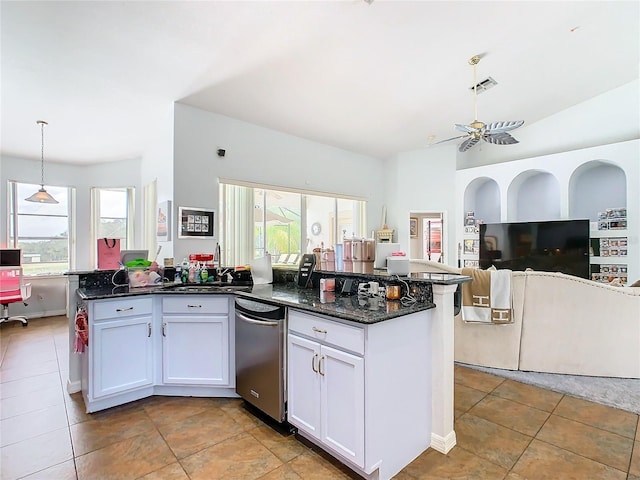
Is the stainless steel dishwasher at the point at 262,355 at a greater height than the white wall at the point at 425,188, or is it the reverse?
the white wall at the point at 425,188

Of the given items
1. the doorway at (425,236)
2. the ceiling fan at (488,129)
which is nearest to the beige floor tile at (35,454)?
the ceiling fan at (488,129)

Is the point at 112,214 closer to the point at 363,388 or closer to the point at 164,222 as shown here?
the point at 164,222

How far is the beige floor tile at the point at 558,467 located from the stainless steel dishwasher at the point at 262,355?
1.49m

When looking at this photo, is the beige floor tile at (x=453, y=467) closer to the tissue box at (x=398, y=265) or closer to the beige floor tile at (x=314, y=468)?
the beige floor tile at (x=314, y=468)

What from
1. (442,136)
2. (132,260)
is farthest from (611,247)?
(132,260)

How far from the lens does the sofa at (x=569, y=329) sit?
10.1ft

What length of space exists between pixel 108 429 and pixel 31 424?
61cm

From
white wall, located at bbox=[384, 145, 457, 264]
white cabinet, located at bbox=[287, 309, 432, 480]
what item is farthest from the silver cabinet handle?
white wall, located at bbox=[384, 145, 457, 264]

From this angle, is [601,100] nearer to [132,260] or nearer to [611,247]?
[611,247]

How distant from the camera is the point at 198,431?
2268mm

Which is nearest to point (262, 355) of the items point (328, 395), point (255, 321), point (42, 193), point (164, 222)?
point (255, 321)

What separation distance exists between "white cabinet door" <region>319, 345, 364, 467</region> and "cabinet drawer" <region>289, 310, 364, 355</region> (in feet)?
0.16

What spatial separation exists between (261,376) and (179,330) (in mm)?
878

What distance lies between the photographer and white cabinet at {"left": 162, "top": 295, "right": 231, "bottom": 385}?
2688mm
